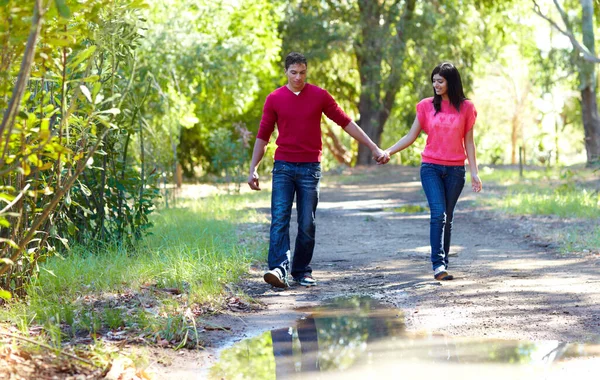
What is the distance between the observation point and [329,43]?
104 ft

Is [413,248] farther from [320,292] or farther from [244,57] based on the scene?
[244,57]

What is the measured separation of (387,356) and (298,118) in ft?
10.1

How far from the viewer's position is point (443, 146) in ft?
27.9

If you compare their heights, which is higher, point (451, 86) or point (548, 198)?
point (451, 86)

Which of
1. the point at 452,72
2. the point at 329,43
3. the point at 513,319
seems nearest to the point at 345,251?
the point at 452,72

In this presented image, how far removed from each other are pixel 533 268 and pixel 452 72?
2.21 metres

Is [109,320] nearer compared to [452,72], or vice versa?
[109,320]

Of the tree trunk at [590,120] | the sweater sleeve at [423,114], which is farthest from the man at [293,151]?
the tree trunk at [590,120]

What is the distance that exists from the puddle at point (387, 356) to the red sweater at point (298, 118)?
204cm

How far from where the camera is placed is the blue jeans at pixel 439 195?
849cm

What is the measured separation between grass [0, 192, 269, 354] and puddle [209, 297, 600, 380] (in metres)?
0.60

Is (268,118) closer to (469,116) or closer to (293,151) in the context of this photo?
(293,151)

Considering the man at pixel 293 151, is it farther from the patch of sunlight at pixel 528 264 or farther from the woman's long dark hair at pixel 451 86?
the patch of sunlight at pixel 528 264

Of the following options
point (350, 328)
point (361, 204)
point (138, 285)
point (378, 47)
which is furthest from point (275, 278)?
point (378, 47)
